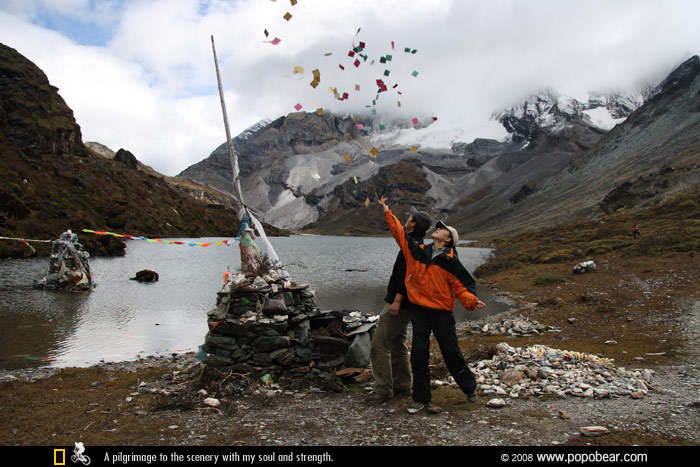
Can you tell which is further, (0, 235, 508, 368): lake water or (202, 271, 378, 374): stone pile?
(0, 235, 508, 368): lake water

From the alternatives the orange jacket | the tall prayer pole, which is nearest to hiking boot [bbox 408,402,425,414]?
the orange jacket

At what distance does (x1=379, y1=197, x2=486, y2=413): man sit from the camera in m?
6.70

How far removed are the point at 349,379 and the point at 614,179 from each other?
416ft

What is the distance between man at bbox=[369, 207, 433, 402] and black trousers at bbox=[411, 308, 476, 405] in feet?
1.81

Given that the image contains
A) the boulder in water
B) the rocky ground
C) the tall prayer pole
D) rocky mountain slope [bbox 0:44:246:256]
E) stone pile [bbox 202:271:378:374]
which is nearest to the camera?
the rocky ground

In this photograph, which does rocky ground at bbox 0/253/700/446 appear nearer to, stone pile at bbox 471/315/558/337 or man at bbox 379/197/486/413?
man at bbox 379/197/486/413

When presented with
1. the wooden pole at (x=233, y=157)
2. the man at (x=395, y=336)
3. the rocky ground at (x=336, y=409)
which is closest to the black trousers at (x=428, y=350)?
the rocky ground at (x=336, y=409)

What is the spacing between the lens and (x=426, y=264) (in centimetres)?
691

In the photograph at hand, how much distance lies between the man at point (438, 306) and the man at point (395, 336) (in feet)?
1.27

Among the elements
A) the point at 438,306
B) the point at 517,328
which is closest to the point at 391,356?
the point at 438,306

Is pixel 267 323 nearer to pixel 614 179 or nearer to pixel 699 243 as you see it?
pixel 699 243

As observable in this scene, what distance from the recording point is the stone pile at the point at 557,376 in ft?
23.5

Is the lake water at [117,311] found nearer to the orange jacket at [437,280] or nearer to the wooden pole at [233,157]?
the wooden pole at [233,157]

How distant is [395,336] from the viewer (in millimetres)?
7586
